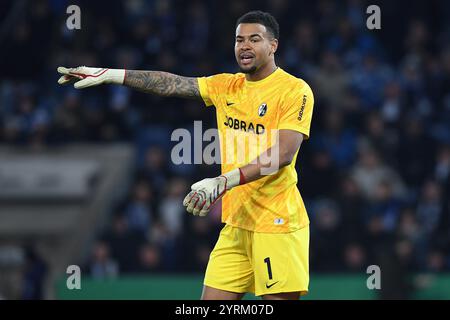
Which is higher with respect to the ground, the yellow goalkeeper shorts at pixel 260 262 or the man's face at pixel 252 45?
the man's face at pixel 252 45

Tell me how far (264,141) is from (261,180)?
0.81 feet

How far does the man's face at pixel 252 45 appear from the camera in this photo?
619 centimetres

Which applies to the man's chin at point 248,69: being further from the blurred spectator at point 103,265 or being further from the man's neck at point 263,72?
the blurred spectator at point 103,265

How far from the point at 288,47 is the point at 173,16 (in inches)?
78.1

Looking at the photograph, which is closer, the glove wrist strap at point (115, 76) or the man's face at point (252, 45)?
the man's face at point (252, 45)

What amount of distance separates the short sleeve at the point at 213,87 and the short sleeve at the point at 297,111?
51 centimetres

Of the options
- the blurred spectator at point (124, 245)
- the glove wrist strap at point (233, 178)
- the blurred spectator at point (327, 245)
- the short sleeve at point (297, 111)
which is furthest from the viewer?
the blurred spectator at point (124, 245)

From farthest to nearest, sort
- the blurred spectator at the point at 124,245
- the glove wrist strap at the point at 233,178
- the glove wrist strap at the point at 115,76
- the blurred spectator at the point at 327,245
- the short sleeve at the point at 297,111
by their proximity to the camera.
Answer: the blurred spectator at the point at 124,245
the blurred spectator at the point at 327,245
the glove wrist strap at the point at 115,76
the short sleeve at the point at 297,111
the glove wrist strap at the point at 233,178

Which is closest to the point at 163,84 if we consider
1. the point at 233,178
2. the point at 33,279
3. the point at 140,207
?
the point at 233,178

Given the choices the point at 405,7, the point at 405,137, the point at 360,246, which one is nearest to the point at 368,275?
the point at 360,246

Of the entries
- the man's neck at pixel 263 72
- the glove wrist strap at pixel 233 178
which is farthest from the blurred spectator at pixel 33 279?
the glove wrist strap at pixel 233 178

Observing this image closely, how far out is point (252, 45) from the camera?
618cm

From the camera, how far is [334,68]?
48.6 feet

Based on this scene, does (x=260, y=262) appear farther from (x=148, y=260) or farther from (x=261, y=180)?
(x=148, y=260)
